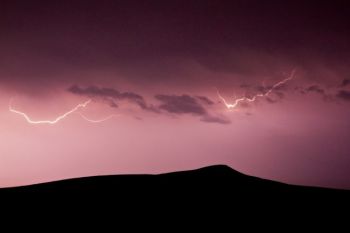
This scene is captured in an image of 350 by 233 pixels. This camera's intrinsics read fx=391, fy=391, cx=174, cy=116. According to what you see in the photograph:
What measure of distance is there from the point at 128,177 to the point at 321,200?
4.98m

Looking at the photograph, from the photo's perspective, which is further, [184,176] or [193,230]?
[184,176]

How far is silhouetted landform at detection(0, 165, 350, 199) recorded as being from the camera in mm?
8797

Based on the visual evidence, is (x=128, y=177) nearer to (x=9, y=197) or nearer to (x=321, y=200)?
(x=9, y=197)

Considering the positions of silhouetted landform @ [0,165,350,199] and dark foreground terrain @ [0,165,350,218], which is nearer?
dark foreground terrain @ [0,165,350,218]

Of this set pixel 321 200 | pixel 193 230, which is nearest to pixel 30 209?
pixel 193 230

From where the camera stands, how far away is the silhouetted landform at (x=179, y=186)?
8797mm

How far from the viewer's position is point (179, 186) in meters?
9.24

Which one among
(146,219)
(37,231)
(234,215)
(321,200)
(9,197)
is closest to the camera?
(37,231)

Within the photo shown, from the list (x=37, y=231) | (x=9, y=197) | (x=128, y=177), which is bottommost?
(x=37, y=231)

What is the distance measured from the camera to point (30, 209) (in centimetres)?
759

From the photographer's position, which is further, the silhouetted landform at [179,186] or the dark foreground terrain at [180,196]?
the silhouetted landform at [179,186]

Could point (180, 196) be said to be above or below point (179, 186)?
below

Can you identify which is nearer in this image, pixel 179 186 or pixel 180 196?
pixel 180 196

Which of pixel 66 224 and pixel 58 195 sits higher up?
pixel 58 195
